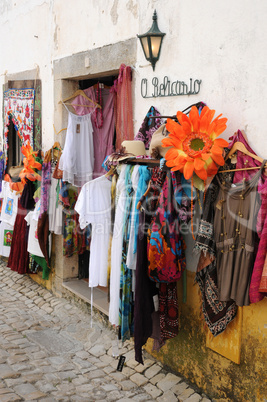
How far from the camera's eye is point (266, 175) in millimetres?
3240

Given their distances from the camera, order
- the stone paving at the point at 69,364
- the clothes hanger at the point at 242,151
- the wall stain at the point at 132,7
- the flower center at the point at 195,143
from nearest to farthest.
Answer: the clothes hanger at the point at 242,151
the flower center at the point at 195,143
the stone paving at the point at 69,364
the wall stain at the point at 132,7

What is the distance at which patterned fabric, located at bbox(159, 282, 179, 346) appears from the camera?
407cm

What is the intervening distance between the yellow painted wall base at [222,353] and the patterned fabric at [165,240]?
0.50 m

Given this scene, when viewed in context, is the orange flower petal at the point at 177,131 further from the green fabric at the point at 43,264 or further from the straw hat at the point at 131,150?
the green fabric at the point at 43,264

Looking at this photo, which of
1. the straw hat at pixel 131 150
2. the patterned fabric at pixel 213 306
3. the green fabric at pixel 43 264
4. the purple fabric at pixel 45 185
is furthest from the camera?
the green fabric at pixel 43 264

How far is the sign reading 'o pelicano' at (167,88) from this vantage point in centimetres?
398

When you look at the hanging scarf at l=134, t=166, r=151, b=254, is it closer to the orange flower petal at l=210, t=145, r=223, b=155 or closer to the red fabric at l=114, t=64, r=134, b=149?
the orange flower petal at l=210, t=145, r=223, b=155

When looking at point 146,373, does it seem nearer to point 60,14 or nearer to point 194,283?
point 194,283

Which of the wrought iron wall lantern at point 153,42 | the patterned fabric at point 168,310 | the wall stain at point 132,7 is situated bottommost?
the patterned fabric at point 168,310

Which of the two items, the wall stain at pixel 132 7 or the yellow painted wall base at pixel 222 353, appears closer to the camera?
the yellow painted wall base at pixel 222 353

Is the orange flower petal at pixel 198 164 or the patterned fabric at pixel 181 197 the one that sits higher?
the orange flower petal at pixel 198 164

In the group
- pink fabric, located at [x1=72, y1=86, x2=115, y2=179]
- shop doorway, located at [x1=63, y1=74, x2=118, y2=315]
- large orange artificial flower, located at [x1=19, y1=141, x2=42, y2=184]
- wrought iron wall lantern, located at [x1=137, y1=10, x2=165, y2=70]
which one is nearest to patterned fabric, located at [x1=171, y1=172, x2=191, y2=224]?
wrought iron wall lantern, located at [x1=137, y1=10, x2=165, y2=70]

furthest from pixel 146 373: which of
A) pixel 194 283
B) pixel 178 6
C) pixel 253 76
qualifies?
pixel 178 6

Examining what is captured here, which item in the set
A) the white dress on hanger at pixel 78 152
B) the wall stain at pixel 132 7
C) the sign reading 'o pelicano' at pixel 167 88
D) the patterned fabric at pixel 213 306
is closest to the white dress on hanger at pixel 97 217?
the sign reading 'o pelicano' at pixel 167 88
